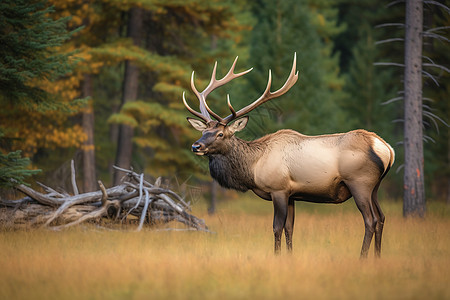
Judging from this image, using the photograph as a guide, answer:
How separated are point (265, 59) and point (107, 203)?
703cm

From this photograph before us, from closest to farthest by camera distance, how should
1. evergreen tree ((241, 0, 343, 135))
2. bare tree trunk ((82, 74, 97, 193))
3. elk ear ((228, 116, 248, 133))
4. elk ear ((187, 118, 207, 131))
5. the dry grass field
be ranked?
the dry grass field, elk ear ((228, 116, 248, 133)), elk ear ((187, 118, 207, 131)), evergreen tree ((241, 0, 343, 135)), bare tree trunk ((82, 74, 97, 193))

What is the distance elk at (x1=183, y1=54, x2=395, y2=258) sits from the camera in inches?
311

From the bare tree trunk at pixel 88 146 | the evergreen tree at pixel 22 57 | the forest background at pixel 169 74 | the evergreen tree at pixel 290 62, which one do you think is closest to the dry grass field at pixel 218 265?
the evergreen tree at pixel 22 57

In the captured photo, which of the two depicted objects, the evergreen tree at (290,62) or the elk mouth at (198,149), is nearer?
the elk mouth at (198,149)

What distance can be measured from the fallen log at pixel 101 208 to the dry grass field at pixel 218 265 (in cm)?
40

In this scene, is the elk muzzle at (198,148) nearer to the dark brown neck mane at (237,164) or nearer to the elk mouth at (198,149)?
the elk mouth at (198,149)

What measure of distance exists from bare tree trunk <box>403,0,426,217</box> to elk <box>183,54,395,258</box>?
532 cm

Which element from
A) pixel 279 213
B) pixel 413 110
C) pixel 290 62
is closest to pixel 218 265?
pixel 279 213

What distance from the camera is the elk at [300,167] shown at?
311 inches

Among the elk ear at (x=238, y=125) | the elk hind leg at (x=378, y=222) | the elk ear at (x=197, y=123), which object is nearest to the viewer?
the elk hind leg at (x=378, y=222)

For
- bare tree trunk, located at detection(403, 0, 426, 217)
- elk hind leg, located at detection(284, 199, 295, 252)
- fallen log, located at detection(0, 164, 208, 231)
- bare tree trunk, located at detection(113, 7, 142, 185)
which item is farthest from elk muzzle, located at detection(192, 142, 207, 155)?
bare tree trunk, located at detection(113, 7, 142, 185)

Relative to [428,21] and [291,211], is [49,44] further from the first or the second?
[428,21]

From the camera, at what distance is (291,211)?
28.3 feet

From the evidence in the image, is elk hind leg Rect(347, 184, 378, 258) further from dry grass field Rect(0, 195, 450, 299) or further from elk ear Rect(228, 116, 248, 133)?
elk ear Rect(228, 116, 248, 133)
